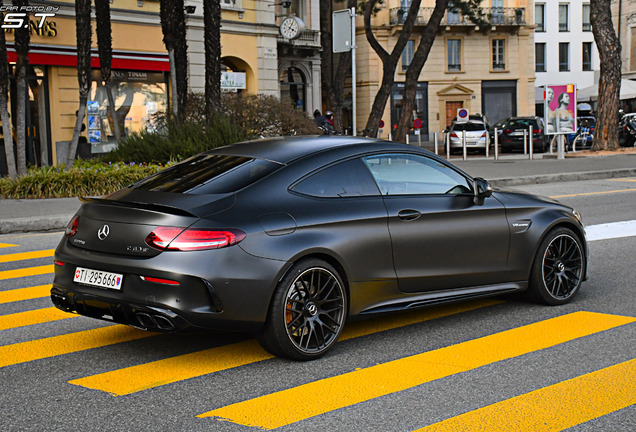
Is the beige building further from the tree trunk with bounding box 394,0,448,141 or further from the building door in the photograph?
the tree trunk with bounding box 394,0,448,141

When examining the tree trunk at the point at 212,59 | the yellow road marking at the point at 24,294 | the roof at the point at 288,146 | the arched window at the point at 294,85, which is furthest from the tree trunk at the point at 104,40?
the arched window at the point at 294,85

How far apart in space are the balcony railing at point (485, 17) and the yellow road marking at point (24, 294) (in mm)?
52035

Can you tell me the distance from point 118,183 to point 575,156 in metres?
19.1

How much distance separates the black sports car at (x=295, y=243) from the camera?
520 cm

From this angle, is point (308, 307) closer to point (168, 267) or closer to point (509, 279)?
point (168, 267)

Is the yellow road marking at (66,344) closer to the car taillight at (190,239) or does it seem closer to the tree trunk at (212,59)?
the car taillight at (190,239)

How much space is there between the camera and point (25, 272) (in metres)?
9.16

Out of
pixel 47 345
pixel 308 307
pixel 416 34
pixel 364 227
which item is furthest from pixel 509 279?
pixel 416 34

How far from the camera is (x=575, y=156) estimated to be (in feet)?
100

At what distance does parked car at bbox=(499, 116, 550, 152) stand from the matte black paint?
32392 mm

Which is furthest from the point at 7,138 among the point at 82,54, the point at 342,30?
the point at 342,30

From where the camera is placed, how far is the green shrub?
53.6 feet

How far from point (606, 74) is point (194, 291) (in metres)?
28.9

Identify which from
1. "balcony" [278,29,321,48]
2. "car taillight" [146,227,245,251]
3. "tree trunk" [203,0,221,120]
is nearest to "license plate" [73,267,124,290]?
"car taillight" [146,227,245,251]
